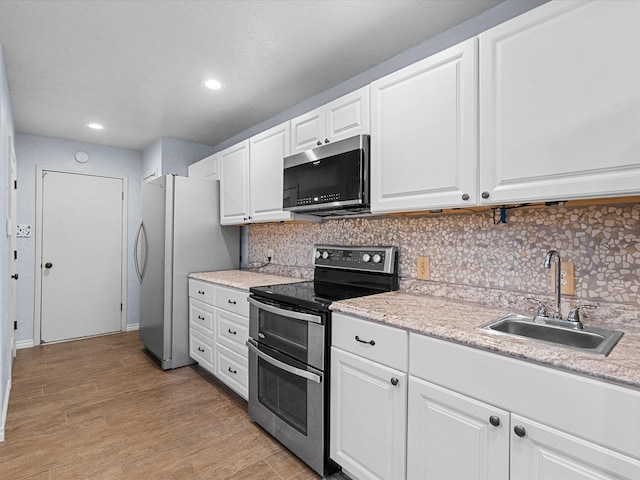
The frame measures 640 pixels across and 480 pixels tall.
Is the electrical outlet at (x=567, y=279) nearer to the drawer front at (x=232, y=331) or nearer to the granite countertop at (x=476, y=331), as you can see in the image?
the granite countertop at (x=476, y=331)

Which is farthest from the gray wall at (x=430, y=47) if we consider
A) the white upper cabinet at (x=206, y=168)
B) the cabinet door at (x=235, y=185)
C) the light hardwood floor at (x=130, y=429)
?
the light hardwood floor at (x=130, y=429)

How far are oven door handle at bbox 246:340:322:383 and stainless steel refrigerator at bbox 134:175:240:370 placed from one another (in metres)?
1.34

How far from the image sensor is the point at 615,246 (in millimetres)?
1420

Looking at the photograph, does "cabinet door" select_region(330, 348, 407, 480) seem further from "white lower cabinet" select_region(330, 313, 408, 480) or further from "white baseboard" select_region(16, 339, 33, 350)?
"white baseboard" select_region(16, 339, 33, 350)

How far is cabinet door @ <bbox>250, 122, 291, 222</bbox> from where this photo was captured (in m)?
2.69

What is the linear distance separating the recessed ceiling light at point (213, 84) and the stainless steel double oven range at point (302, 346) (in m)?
1.57

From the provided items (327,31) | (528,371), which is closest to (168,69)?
(327,31)

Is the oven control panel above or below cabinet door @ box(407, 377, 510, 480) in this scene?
above

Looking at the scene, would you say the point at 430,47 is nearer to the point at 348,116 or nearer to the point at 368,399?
the point at 348,116

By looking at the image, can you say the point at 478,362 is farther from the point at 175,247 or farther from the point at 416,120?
the point at 175,247

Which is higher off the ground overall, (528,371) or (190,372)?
(528,371)

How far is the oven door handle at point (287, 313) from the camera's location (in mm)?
1809

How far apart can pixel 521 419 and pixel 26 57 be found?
11.1ft

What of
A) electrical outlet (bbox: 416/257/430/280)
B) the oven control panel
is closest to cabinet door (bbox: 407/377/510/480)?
electrical outlet (bbox: 416/257/430/280)
